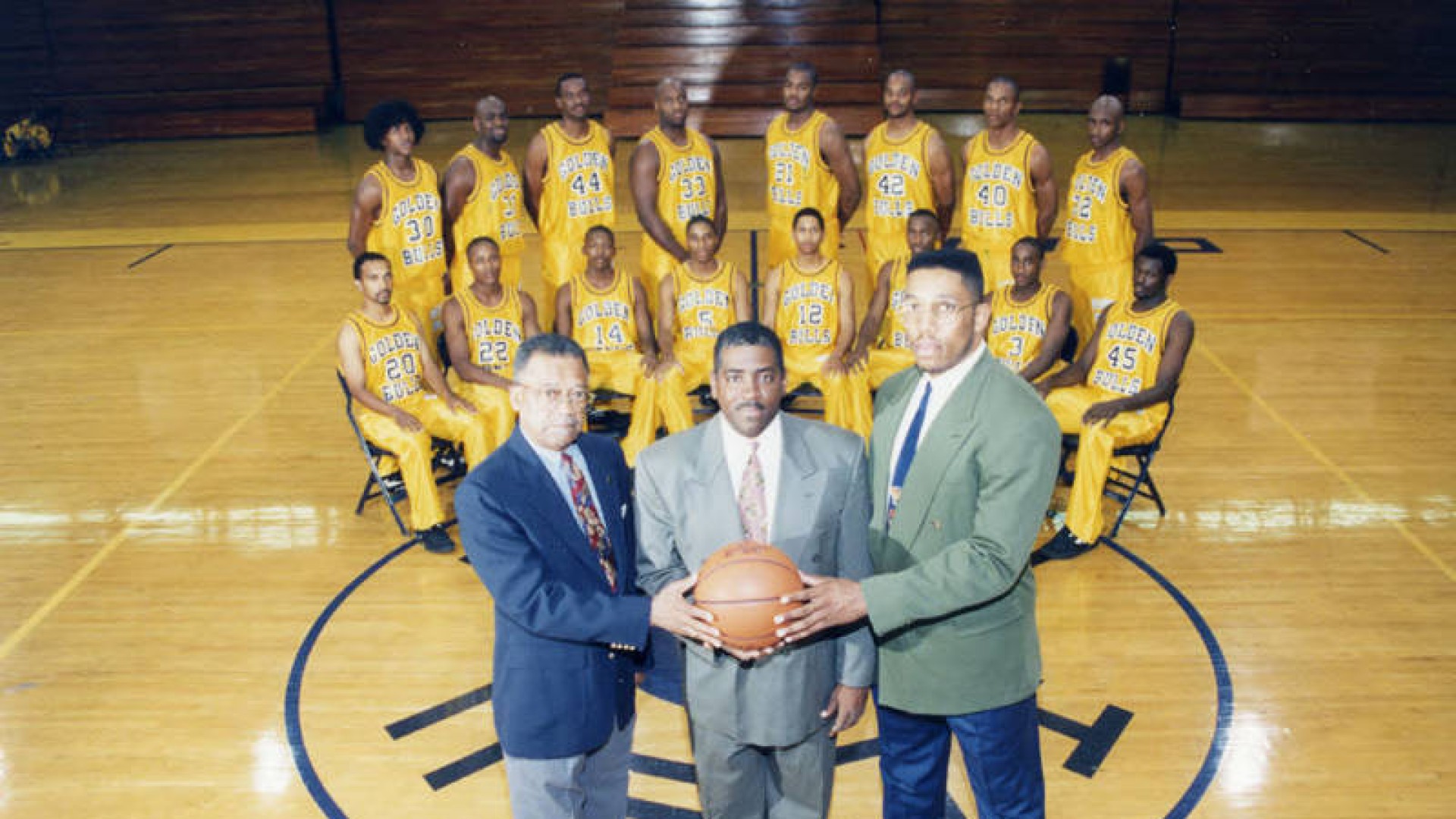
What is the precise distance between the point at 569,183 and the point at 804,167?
4.19 ft

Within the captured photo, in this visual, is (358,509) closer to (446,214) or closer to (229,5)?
(446,214)

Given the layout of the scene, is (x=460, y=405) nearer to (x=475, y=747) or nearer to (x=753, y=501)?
(x=475, y=747)

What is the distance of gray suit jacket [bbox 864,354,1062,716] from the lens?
94.1 inches

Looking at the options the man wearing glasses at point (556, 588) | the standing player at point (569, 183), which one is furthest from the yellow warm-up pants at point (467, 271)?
the man wearing glasses at point (556, 588)

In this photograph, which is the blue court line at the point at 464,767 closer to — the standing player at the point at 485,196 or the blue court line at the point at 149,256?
the standing player at the point at 485,196

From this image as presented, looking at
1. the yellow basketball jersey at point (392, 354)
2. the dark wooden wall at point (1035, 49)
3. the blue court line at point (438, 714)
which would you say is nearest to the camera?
the blue court line at point (438, 714)

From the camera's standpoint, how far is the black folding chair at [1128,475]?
16.3 feet

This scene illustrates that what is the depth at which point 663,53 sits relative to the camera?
50.1ft

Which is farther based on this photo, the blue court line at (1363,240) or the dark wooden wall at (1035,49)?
the dark wooden wall at (1035,49)

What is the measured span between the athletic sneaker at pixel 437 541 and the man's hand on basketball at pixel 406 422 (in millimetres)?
430

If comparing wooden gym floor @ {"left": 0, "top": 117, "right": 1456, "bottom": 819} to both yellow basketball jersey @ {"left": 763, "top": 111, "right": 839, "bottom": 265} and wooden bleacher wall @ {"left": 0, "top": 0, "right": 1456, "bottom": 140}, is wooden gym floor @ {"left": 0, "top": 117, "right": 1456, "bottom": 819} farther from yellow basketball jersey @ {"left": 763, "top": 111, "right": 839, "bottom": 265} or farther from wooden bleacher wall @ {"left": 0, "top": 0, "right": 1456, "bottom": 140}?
wooden bleacher wall @ {"left": 0, "top": 0, "right": 1456, "bottom": 140}

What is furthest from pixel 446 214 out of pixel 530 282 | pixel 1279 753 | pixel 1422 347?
pixel 1422 347

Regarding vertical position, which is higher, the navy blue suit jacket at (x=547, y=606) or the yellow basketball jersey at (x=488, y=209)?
the yellow basketball jersey at (x=488, y=209)

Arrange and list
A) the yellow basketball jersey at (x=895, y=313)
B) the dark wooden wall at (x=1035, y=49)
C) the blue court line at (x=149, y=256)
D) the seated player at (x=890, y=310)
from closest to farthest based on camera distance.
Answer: the seated player at (x=890, y=310) < the yellow basketball jersey at (x=895, y=313) < the blue court line at (x=149, y=256) < the dark wooden wall at (x=1035, y=49)
